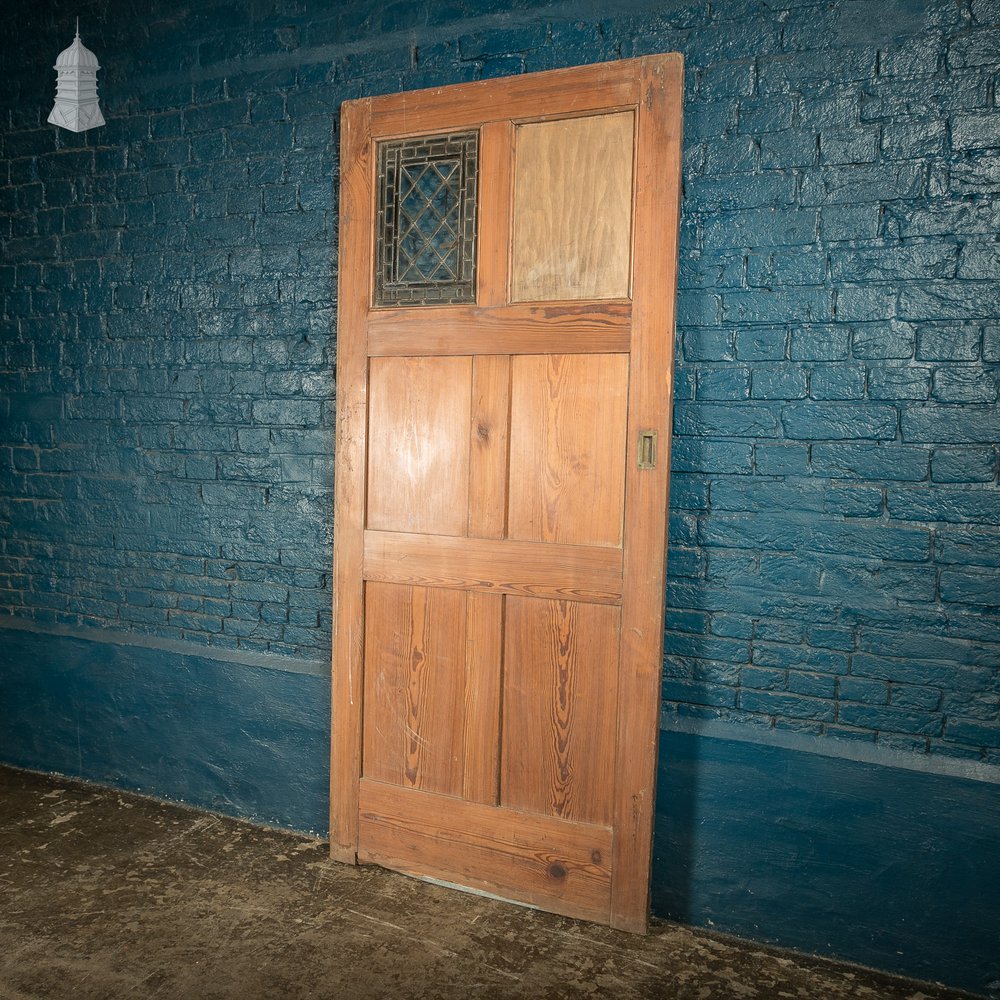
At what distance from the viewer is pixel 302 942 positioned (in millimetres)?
2344

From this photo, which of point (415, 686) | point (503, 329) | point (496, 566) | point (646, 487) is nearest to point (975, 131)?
point (646, 487)

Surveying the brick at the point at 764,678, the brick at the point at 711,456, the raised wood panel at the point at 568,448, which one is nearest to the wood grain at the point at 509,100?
the raised wood panel at the point at 568,448

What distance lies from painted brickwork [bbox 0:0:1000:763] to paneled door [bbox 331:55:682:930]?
17 centimetres

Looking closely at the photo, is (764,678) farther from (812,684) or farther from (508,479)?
(508,479)

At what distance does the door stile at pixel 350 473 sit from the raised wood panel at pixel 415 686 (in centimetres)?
5

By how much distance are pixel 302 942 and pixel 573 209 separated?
87.0 inches

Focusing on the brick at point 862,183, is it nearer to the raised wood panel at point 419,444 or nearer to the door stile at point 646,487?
the door stile at point 646,487

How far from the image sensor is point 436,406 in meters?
2.61

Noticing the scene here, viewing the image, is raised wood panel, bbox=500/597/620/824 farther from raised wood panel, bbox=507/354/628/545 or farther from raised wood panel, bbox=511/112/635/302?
raised wood panel, bbox=511/112/635/302

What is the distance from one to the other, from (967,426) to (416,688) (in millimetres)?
1744

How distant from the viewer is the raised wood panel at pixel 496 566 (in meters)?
2.44

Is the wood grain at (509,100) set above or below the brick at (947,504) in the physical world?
above

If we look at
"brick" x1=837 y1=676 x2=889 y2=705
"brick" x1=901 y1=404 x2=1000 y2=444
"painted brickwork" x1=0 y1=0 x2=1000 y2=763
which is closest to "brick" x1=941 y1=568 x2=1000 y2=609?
"painted brickwork" x1=0 y1=0 x2=1000 y2=763

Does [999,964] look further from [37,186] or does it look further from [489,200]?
[37,186]
